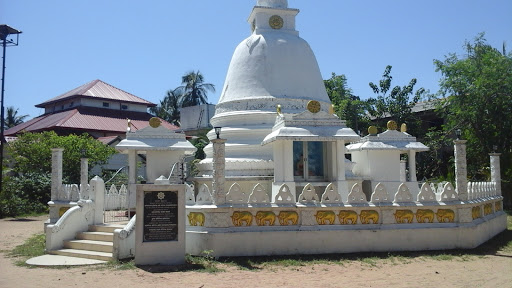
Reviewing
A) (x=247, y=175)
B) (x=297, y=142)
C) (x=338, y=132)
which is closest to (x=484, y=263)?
(x=338, y=132)

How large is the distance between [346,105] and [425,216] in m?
20.9

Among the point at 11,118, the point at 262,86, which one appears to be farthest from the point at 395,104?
the point at 11,118

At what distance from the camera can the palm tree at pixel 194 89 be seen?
2019 inches

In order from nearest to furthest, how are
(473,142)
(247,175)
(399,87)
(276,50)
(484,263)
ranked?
(484,263)
(247,175)
(276,50)
(473,142)
(399,87)

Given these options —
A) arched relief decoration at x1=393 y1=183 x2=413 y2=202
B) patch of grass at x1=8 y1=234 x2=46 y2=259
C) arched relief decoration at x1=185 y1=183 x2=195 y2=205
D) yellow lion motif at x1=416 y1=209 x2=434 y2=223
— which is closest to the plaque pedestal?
arched relief decoration at x1=185 y1=183 x2=195 y2=205

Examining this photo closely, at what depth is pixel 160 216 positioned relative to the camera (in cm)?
1154

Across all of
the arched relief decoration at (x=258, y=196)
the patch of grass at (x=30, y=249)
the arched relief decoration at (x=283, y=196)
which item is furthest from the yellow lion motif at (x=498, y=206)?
the patch of grass at (x=30, y=249)

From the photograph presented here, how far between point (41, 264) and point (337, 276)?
7.59m

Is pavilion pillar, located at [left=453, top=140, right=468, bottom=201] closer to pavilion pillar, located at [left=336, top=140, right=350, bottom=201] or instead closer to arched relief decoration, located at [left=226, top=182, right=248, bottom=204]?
pavilion pillar, located at [left=336, top=140, right=350, bottom=201]

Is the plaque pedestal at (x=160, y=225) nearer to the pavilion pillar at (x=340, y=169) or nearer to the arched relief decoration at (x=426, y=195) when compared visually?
the pavilion pillar at (x=340, y=169)

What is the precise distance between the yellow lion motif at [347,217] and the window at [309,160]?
317 cm

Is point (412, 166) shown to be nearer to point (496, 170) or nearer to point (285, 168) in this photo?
point (496, 170)

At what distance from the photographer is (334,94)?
119 ft

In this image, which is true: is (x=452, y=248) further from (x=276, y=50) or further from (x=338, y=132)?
(x=276, y=50)
